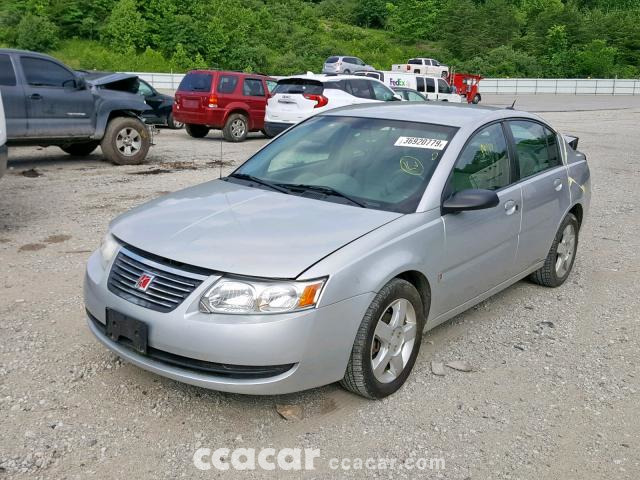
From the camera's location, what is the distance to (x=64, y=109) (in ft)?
33.9

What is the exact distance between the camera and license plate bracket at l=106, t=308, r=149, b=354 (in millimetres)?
3279

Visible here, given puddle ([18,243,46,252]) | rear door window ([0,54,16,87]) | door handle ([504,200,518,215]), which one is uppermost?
rear door window ([0,54,16,87])

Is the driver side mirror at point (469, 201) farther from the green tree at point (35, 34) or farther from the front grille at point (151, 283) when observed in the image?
the green tree at point (35, 34)

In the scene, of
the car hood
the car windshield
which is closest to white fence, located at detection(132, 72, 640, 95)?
the car windshield

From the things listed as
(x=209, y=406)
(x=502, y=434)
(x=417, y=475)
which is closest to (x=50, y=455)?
(x=209, y=406)

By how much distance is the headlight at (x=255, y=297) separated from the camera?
315 centimetres

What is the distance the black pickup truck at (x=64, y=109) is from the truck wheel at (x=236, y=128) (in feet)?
14.8

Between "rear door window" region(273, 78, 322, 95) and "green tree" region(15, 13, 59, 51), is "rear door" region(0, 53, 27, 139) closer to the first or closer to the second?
"rear door window" region(273, 78, 322, 95)

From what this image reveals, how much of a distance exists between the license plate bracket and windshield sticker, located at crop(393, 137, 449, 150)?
204 centimetres

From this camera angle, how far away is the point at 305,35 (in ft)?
224

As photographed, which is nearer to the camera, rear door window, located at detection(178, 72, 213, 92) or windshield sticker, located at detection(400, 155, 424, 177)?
windshield sticker, located at detection(400, 155, 424, 177)

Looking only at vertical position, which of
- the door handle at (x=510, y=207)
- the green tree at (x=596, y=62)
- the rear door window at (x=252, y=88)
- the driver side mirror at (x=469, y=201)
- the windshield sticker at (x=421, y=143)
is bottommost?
the door handle at (x=510, y=207)

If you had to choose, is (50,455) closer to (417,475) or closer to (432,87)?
(417,475)
